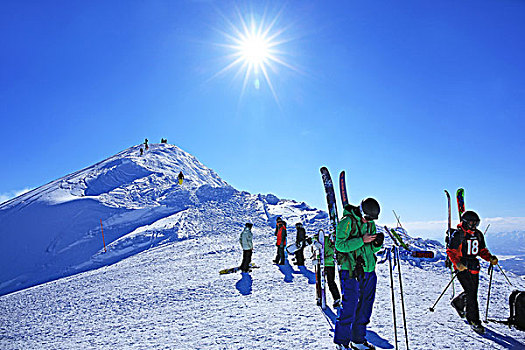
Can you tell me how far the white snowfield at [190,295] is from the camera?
5090mm

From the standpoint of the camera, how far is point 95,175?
3747 centimetres

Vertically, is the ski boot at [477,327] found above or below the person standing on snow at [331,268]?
below

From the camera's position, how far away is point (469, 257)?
16.8ft

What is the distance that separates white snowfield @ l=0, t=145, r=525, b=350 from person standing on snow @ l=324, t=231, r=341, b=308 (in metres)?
0.37

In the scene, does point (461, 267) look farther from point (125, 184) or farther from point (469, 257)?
point (125, 184)

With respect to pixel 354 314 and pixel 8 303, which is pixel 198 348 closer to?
pixel 354 314

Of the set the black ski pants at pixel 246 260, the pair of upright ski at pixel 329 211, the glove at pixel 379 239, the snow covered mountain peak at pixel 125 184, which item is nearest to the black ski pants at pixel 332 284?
the pair of upright ski at pixel 329 211

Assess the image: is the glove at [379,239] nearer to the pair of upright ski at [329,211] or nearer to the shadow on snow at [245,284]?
the pair of upright ski at [329,211]

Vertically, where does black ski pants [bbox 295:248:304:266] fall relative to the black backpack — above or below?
above

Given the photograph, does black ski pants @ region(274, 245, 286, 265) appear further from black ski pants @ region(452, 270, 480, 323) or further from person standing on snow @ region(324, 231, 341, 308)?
black ski pants @ region(452, 270, 480, 323)

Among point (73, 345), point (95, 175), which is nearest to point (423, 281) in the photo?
point (73, 345)

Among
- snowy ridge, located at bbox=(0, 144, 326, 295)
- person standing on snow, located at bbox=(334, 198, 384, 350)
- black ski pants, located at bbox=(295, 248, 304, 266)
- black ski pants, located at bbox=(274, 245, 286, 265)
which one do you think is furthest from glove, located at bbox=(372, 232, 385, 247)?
snowy ridge, located at bbox=(0, 144, 326, 295)

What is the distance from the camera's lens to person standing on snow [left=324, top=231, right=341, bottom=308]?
21.2ft

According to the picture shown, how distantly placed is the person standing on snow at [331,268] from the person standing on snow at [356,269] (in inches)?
81.5
